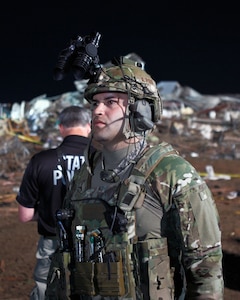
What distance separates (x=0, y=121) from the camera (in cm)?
1536

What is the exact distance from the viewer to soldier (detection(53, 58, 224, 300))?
212 cm

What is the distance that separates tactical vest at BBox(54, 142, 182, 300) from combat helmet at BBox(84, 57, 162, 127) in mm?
257

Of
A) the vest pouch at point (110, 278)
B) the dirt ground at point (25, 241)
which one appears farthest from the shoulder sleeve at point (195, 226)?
the dirt ground at point (25, 241)

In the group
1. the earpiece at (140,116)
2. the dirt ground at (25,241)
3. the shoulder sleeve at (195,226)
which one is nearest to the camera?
the shoulder sleeve at (195,226)

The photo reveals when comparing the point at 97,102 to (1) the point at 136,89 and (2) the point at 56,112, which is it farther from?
(2) the point at 56,112

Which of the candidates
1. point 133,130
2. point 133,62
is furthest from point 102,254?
point 133,62

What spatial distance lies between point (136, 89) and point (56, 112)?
14553mm

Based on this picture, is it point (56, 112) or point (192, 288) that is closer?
point (192, 288)

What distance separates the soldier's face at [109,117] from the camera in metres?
2.30

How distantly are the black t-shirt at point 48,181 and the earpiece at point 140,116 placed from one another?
58.0 inches

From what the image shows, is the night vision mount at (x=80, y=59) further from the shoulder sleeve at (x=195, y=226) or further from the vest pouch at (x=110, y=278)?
the vest pouch at (x=110, y=278)

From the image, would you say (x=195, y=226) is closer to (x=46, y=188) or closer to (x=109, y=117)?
(x=109, y=117)

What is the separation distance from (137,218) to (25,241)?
5.04 m

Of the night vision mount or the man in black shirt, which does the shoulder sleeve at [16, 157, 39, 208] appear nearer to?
the man in black shirt
